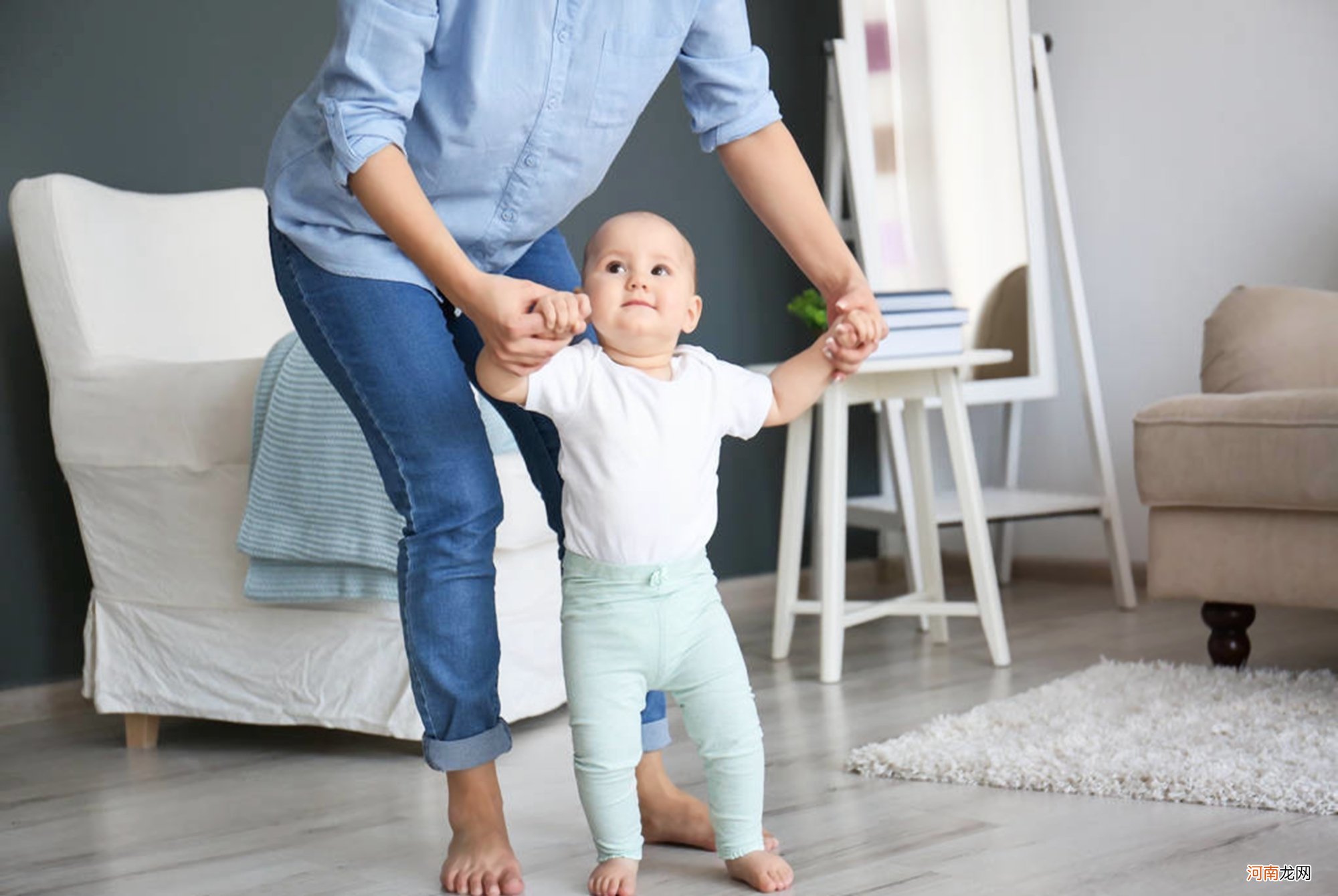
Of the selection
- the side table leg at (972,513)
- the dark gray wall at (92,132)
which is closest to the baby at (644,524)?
the side table leg at (972,513)

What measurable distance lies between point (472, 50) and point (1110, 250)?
105 inches

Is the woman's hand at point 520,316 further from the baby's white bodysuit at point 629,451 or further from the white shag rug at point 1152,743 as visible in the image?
the white shag rug at point 1152,743

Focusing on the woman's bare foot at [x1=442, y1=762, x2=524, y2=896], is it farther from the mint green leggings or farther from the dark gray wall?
the dark gray wall

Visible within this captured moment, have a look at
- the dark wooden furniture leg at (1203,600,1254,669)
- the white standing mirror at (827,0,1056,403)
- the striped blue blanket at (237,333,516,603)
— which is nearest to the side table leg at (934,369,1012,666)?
the dark wooden furniture leg at (1203,600,1254,669)

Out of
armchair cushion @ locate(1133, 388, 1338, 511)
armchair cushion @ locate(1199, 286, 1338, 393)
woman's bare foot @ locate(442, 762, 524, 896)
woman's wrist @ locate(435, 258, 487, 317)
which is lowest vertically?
woman's bare foot @ locate(442, 762, 524, 896)

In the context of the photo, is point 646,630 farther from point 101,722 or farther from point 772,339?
point 772,339

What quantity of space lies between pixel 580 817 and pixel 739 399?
600 mm

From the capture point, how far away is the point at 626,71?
1.42 m

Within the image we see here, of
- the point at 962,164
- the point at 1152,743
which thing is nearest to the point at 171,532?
the point at 1152,743

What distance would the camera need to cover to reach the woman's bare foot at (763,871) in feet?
4.74

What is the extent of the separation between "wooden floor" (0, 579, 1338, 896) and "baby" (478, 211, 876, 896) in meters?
0.12

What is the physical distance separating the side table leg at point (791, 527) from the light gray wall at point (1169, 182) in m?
1.21

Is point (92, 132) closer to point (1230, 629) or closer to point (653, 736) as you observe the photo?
point (653, 736)

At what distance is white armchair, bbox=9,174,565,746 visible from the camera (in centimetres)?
221
